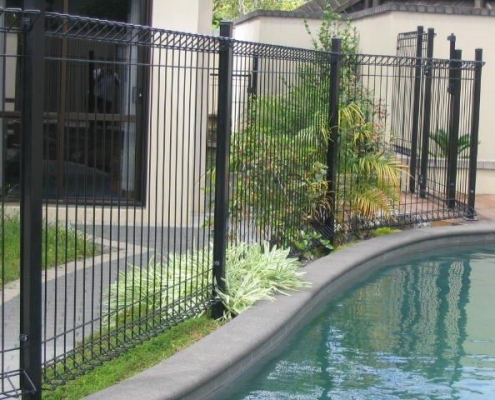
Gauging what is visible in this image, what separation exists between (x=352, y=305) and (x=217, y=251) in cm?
211

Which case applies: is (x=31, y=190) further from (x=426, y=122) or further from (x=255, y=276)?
(x=426, y=122)

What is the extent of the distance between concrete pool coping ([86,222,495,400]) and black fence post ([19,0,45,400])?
0.52 metres

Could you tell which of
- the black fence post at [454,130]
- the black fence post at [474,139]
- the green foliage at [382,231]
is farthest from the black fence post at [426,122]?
the green foliage at [382,231]

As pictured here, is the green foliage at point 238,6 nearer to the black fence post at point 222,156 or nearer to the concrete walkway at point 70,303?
the concrete walkway at point 70,303

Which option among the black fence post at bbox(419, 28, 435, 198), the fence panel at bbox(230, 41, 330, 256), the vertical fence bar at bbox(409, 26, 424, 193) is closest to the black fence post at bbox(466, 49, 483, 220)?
the black fence post at bbox(419, 28, 435, 198)

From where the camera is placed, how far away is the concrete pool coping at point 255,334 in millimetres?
6062

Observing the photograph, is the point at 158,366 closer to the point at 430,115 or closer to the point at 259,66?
the point at 259,66

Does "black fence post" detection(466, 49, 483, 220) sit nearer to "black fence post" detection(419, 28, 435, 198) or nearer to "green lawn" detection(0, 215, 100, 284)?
"black fence post" detection(419, 28, 435, 198)

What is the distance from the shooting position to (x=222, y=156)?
7973 mm

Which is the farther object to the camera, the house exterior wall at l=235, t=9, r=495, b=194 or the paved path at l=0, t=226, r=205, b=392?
the house exterior wall at l=235, t=9, r=495, b=194

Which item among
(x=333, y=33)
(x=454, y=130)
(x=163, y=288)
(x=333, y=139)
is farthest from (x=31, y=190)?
(x=333, y=33)

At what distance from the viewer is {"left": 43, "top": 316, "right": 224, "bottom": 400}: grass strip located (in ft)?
19.7

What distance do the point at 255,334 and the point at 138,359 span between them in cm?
107

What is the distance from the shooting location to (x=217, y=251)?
317 inches
